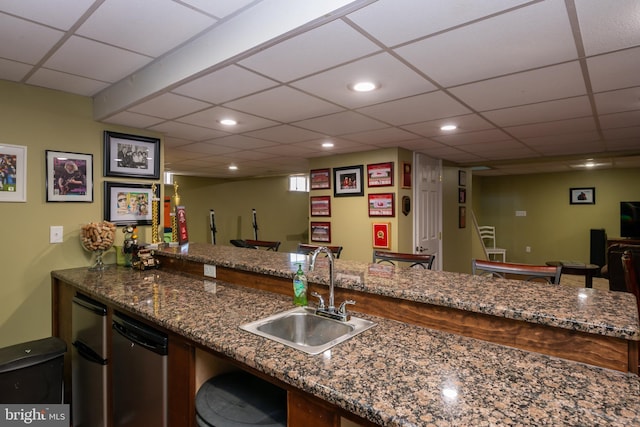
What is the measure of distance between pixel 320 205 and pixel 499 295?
351cm

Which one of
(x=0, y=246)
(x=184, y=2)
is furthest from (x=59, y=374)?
(x=184, y=2)

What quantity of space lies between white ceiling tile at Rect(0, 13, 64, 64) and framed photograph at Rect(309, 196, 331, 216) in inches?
128

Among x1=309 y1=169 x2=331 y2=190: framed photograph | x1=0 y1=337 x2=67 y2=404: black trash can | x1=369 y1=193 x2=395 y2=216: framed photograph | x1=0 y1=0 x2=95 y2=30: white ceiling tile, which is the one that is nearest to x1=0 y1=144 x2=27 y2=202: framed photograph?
x1=0 y1=337 x2=67 y2=404: black trash can

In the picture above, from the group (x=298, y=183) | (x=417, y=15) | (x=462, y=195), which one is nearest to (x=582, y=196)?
(x=462, y=195)

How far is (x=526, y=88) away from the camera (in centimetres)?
204

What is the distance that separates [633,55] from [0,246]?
374cm

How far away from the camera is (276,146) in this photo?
3.91m

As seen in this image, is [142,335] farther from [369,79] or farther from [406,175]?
[406,175]

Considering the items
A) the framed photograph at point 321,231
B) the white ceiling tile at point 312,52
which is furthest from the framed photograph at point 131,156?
the framed photograph at point 321,231

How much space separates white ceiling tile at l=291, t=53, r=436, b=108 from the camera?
175 cm

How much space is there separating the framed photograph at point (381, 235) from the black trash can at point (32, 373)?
307 centimetres

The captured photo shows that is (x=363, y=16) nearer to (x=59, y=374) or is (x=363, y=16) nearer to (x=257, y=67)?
(x=257, y=67)

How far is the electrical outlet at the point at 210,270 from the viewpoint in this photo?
2.22m

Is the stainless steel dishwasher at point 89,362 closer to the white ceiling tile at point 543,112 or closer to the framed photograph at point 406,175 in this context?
the white ceiling tile at point 543,112
